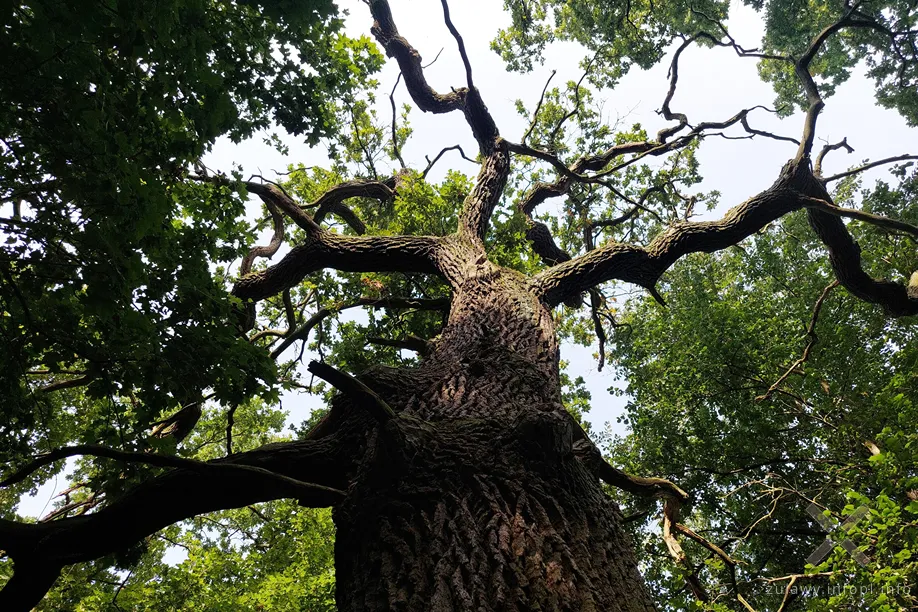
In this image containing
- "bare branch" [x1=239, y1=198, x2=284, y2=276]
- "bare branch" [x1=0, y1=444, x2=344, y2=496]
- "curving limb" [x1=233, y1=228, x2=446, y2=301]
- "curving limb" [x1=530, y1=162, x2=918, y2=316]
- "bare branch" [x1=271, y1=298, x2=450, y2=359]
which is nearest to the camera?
"bare branch" [x1=0, y1=444, x2=344, y2=496]

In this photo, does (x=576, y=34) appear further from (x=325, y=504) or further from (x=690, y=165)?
(x=325, y=504)

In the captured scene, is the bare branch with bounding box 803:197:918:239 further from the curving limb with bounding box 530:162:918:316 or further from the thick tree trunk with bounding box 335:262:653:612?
the thick tree trunk with bounding box 335:262:653:612

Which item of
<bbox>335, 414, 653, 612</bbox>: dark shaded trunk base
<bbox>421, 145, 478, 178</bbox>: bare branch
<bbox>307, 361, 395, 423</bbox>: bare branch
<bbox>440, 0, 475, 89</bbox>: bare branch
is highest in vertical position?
<bbox>421, 145, 478, 178</bbox>: bare branch

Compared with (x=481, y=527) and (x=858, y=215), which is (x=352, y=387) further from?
(x=858, y=215)

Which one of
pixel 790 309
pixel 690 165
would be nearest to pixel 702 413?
pixel 790 309

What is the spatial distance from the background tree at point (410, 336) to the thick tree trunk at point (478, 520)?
15 mm

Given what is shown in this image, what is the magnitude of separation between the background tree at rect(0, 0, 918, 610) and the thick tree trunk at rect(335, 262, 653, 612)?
2 cm

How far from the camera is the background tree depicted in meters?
2.42

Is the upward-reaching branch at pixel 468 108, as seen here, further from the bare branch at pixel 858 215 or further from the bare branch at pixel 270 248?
the bare branch at pixel 858 215

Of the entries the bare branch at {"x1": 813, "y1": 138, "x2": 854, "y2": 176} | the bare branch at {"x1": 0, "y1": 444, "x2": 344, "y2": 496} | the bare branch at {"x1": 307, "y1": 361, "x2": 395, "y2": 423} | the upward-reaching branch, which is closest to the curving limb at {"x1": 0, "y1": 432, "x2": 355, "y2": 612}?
the bare branch at {"x1": 0, "y1": 444, "x2": 344, "y2": 496}

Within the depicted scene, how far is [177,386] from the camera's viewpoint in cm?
362

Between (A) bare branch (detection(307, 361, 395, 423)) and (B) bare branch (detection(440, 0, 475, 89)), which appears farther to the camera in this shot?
(B) bare branch (detection(440, 0, 475, 89))

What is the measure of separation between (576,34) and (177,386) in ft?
36.8

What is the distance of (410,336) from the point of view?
20.9ft
